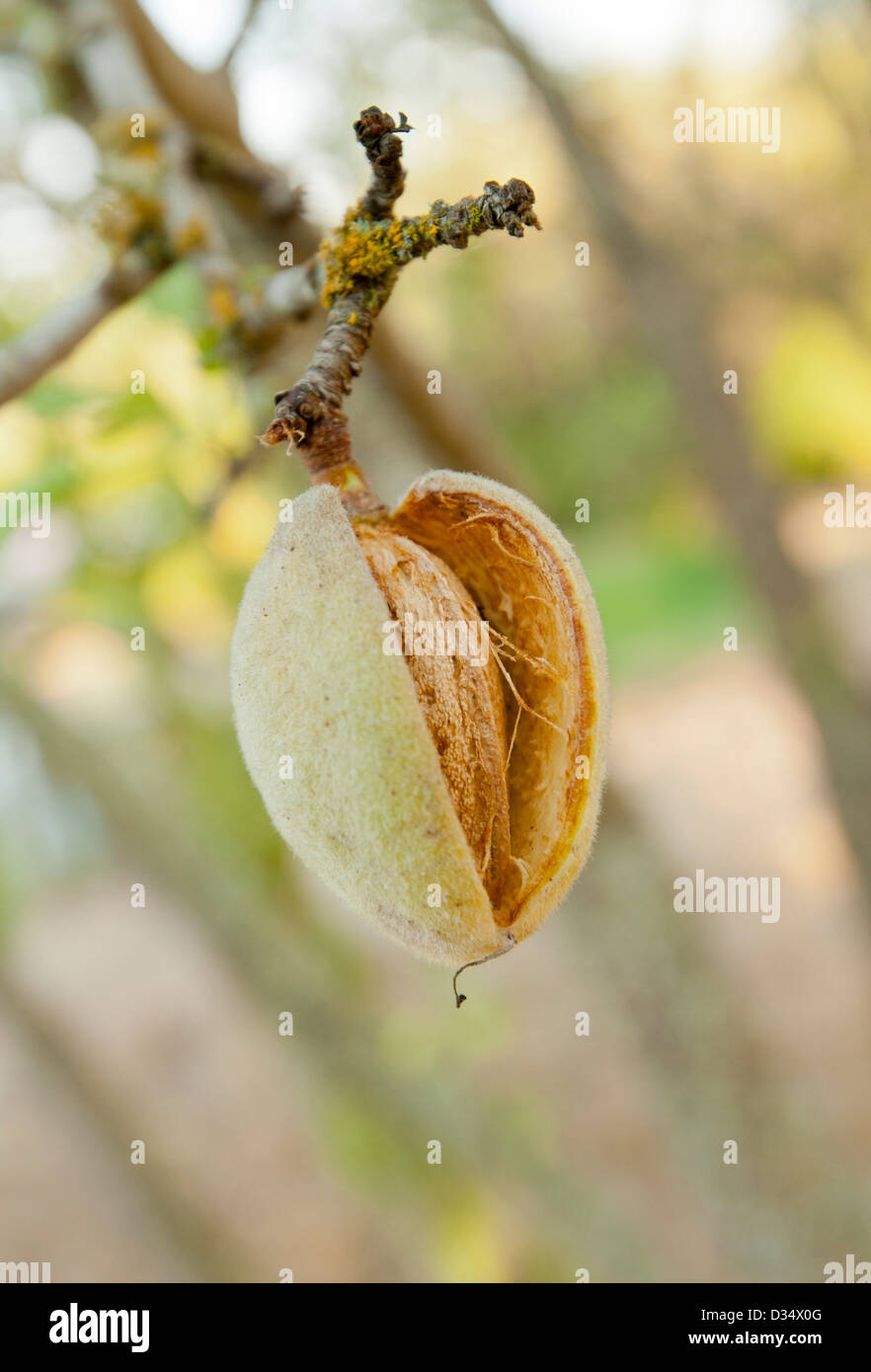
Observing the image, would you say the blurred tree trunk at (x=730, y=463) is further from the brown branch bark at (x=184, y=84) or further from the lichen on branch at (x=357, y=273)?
the lichen on branch at (x=357, y=273)

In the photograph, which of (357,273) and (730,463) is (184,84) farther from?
(730,463)

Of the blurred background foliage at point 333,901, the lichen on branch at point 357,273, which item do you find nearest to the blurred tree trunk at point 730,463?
the blurred background foliage at point 333,901

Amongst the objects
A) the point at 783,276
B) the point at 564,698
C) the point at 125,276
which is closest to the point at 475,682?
the point at 564,698

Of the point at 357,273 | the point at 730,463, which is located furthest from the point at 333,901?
the point at 357,273

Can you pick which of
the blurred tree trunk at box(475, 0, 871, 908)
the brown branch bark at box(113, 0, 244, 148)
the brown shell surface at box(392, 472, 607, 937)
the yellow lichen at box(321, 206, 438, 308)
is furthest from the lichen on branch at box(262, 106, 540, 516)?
the blurred tree trunk at box(475, 0, 871, 908)

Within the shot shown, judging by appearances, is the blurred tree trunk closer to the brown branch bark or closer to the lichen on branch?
the brown branch bark

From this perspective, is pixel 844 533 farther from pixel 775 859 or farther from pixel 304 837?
pixel 304 837
